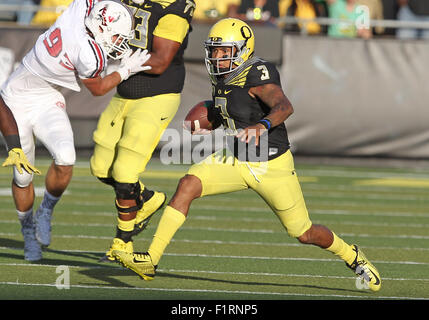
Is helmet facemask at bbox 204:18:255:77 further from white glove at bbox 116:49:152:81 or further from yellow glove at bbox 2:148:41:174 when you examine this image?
yellow glove at bbox 2:148:41:174

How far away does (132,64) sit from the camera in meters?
6.18

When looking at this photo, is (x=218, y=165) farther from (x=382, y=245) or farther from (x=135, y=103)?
(x=382, y=245)

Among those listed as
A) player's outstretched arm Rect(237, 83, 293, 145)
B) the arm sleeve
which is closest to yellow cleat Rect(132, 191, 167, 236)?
the arm sleeve

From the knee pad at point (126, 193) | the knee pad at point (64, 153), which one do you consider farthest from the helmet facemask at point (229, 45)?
the knee pad at point (64, 153)

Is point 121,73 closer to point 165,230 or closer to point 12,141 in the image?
point 12,141

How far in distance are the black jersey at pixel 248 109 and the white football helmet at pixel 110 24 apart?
0.86m

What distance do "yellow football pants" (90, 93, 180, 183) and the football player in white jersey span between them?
24 centimetres

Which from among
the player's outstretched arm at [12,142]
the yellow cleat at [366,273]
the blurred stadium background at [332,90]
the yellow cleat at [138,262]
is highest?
the yellow cleat at [138,262]

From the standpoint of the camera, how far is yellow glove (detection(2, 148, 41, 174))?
5.81 meters

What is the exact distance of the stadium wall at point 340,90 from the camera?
39.3ft

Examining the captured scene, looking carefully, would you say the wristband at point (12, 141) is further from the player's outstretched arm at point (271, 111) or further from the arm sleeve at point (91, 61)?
the player's outstretched arm at point (271, 111)

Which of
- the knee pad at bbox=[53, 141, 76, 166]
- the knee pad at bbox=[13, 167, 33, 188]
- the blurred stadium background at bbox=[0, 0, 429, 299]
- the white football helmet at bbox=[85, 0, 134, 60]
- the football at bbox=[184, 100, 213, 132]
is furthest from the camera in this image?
the blurred stadium background at bbox=[0, 0, 429, 299]

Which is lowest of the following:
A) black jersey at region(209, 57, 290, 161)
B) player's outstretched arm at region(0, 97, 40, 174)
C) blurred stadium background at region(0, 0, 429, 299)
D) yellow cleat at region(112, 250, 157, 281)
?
blurred stadium background at region(0, 0, 429, 299)

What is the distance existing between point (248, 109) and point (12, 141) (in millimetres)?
1472
